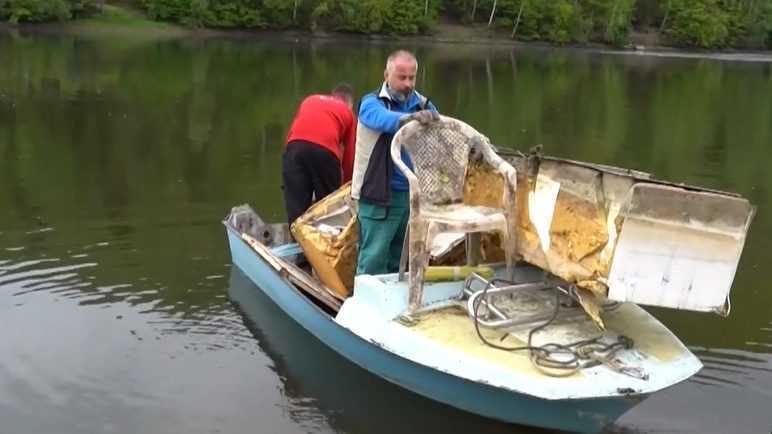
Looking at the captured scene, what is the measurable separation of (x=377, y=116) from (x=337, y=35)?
187 ft

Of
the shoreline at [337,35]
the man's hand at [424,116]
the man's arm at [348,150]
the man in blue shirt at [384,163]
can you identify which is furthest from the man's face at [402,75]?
the shoreline at [337,35]

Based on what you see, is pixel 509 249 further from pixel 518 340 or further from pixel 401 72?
pixel 401 72

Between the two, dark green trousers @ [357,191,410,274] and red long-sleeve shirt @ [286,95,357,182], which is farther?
red long-sleeve shirt @ [286,95,357,182]

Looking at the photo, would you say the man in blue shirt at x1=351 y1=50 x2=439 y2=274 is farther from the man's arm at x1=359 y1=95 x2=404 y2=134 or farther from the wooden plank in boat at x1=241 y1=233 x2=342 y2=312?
the wooden plank in boat at x1=241 y1=233 x2=342 y2=312

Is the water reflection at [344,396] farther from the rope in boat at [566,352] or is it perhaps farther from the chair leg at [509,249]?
the chair leg at [509,249]

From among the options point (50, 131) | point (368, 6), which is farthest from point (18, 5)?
point (50, 131)

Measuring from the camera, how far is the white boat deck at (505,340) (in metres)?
5.41

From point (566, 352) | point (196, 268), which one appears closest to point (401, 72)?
point (566, 352)

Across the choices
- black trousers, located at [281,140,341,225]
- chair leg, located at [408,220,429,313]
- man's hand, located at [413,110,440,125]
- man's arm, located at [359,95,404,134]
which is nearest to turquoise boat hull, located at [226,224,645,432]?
chair leg, located at [408,220,429,313]

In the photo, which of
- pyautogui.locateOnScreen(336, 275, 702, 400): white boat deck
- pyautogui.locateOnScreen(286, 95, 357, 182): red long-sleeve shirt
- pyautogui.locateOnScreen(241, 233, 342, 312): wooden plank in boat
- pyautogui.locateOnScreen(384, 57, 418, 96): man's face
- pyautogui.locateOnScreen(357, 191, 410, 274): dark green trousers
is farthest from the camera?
pyautogui.locateOnScreen(286, 95, 357, 182): red long-sleeve shirt

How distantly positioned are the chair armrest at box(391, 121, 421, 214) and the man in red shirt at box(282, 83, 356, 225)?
8.15 ft

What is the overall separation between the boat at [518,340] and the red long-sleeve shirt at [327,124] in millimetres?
2075

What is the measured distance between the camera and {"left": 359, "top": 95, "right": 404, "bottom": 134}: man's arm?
6.48 meters

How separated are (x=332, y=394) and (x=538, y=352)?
1710mm
